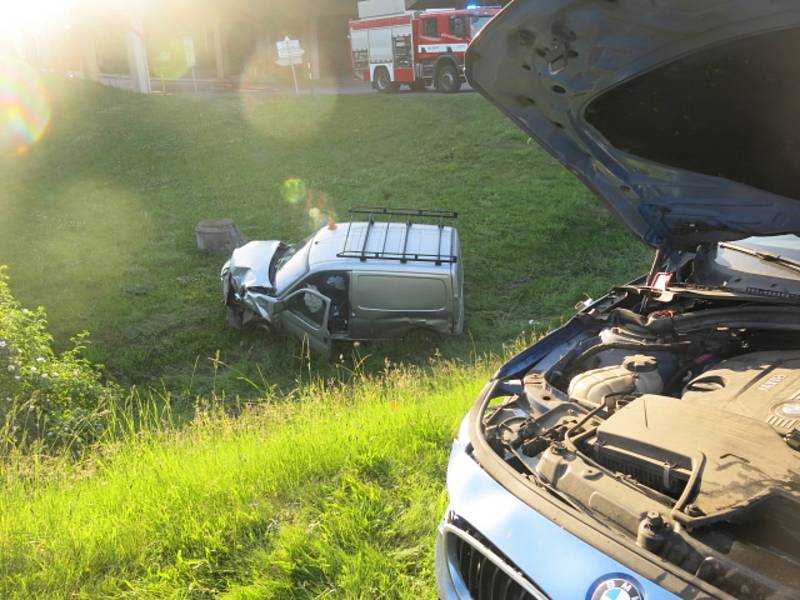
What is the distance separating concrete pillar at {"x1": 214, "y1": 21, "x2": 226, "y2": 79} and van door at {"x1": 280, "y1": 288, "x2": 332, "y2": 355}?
102ft

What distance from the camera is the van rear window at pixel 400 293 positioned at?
804 centimetres

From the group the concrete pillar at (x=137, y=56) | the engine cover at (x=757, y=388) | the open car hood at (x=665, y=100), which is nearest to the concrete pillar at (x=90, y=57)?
the concrete pillar at (x=137, y=56)

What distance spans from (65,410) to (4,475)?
1.88 meters

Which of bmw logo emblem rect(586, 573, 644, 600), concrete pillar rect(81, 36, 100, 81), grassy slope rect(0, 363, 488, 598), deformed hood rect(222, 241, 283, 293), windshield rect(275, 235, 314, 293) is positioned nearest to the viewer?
bmw logo emblem rect(586, 573, 644, 600)

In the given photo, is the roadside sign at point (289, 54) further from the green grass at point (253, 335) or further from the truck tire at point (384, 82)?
the truck tire at point (384, 82)

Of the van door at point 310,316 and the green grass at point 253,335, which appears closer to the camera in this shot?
the green grass at point 253,335

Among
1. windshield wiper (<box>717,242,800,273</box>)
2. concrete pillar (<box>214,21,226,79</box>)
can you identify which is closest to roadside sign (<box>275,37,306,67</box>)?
concrete pillar (<box>214,21,226,79</box>)

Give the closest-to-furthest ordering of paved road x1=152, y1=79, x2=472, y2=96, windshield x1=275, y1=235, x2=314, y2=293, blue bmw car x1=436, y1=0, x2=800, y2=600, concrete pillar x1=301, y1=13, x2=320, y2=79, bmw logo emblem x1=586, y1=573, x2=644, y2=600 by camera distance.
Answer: bmw logo emblem x1=586, y1=573, x2=644, y2=600 → blue bmw car x1=436, y1=0, x2=800, y2=600 → windshield x1=275, y1=235, x2=314, y2=293 → paved road x1=152, y1=79, x2=472, y2=96 → concrete pillar x1=301, y1=13, x2=320, y2=79

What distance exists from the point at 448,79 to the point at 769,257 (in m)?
19.7

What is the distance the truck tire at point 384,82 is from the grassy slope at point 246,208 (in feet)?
6.82

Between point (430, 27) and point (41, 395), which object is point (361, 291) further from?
point (430, 27)

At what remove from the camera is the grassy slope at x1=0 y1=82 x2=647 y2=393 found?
29.6 ft

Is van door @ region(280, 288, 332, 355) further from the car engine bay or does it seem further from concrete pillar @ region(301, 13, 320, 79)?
concrete pillar @ region(301, 13, 320, 79)

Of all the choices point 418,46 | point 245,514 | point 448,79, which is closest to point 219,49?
point 418,46
